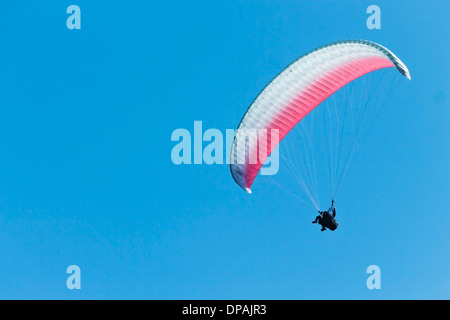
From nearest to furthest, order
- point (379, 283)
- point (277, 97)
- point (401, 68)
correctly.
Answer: point (401, 68) → point (277, 97) → point (379, 283)

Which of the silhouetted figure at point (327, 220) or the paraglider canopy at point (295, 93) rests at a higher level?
the paraglider canopy at point (295, 93)

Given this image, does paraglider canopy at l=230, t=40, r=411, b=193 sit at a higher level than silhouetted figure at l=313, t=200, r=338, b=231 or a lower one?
higher

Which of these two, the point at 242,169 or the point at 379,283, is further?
the point at 379,283

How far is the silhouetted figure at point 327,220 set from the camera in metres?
24.2

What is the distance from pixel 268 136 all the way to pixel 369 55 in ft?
14.7

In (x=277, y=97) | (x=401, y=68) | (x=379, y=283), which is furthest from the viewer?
(x=379, y=283)

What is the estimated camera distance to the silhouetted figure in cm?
2420

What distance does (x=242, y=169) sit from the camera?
2458cm

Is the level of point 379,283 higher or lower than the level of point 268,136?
lower

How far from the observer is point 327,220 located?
2422 centimetres
